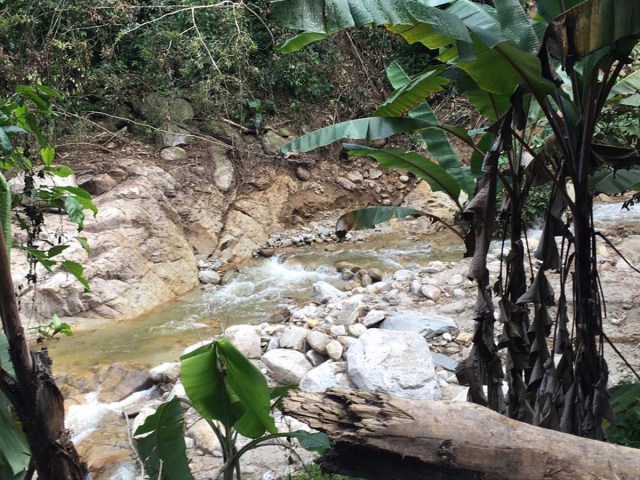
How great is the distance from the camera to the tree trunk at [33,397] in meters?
1.46

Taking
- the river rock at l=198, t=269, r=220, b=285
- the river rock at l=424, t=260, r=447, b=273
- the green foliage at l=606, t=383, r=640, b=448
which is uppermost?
the green foliage at l=606, t=383, r=640, b=448

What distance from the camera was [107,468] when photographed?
12.2 feet

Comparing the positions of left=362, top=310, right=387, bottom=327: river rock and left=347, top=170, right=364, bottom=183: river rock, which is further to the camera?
left=347, top=170, right=364, bottom=183: river rock

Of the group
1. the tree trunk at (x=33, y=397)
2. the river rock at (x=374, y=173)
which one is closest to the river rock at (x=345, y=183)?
the river rock at (x=374, y=173)

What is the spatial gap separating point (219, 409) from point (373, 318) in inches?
124

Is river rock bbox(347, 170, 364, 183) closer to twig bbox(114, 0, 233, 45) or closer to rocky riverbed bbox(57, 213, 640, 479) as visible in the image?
twig bbox(114, 0, 233, 45)

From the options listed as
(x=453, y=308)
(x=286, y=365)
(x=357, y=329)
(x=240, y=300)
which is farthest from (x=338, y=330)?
(x=240, y=300)

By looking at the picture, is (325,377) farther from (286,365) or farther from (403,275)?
(403,275)

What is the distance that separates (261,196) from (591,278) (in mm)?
7974

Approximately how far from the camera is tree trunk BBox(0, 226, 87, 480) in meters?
1.46

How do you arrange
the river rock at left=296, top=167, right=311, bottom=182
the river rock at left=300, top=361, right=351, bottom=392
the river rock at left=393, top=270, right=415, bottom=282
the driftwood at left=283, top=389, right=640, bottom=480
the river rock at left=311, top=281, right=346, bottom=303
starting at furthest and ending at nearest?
the river rock at left=296, top=167, right=311, bottom=182, the river rock at left=393, top=270, right=415, bottom=282, the river rock at left=311, top=281, right=346, bottom=303, the river rock at left=300, top=361, right=351, bottom=392, the driftwood at left=283, top=389, right=640, bottom=480

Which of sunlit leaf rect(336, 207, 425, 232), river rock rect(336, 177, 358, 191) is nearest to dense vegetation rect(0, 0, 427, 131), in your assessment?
river rock rect(336, 177, 358, 191)

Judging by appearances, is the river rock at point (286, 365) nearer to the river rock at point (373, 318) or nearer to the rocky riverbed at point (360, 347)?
the rocky riverbed at point (360, 347)

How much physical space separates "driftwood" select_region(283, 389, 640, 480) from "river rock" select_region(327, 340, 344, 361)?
2767 mm
